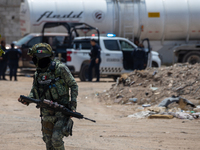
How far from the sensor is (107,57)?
582 inches

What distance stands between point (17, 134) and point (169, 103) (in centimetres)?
434

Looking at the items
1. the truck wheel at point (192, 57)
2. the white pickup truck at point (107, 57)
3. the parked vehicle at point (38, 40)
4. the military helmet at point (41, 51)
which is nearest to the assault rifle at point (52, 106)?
the military helmet at point (41, 51)

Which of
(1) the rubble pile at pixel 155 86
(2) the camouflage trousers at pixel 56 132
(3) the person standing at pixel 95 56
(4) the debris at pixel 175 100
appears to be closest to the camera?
(2) the camouflage trousers at pixel 56 132

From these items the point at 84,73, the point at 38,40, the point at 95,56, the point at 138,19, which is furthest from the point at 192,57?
the point at 38,40

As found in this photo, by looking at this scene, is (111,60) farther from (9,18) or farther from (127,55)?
(9,18)

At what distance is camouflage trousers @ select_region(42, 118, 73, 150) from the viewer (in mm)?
4164

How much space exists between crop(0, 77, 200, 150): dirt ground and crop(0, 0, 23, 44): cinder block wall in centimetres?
1998

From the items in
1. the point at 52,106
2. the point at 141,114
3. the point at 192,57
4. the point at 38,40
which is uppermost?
the point at 38,40

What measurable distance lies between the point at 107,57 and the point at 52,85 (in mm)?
10588

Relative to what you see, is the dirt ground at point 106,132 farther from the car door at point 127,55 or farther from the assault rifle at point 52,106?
the car door at point 127,55

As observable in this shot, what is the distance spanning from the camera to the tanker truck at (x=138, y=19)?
17.4m

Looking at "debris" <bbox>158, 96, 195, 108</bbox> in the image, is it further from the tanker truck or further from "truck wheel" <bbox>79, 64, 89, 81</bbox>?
the tanker truck

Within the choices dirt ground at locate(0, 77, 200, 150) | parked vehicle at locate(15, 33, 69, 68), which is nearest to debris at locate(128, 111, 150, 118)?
dirt ground at locate(0, 77, 200, 150)

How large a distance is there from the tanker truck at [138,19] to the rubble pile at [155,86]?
640cm
